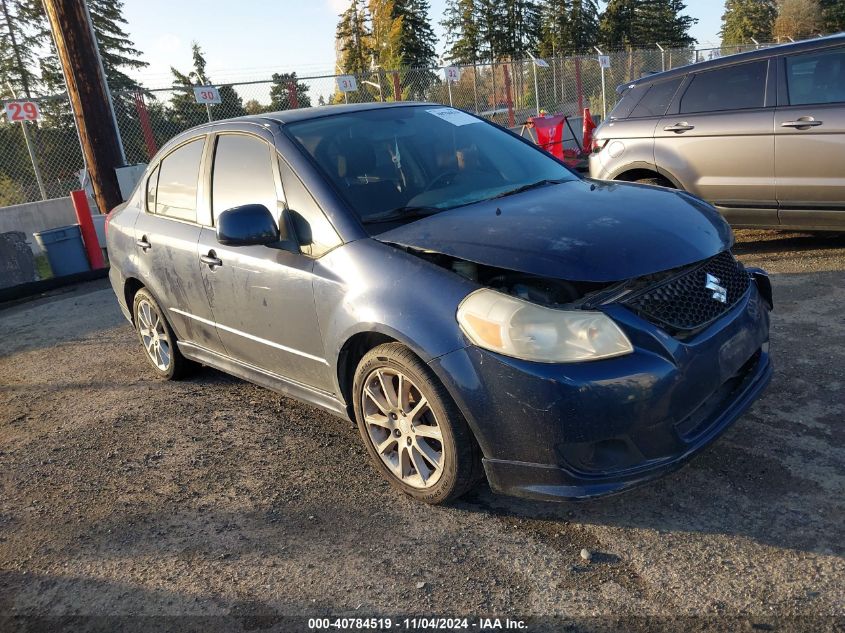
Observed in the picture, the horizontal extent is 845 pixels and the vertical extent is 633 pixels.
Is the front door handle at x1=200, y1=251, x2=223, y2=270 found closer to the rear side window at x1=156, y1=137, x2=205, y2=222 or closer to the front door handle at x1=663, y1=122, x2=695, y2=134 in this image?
the rear side window at x1=156, y1=137, x2=205, y2=222

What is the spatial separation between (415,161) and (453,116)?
73 centimetres

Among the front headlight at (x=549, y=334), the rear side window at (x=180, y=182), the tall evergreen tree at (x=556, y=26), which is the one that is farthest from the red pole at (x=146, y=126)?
the tall evergreen tree at (x=556, y=26)

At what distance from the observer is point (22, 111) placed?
12.1 m

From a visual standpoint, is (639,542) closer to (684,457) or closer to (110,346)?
(684,457)

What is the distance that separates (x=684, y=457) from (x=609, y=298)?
678 mm

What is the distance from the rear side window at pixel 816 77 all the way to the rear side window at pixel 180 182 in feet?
15.8

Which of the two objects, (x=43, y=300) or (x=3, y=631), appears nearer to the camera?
(x=3, y=631)

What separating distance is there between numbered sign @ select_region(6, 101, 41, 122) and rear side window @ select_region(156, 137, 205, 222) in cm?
896

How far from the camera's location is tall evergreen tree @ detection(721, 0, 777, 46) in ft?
233

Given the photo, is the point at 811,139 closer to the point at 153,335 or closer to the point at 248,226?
the point at 248,226

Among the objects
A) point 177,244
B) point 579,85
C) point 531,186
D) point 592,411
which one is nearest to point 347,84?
point 579,85

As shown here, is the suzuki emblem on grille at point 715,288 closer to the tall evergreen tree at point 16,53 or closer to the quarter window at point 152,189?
the quarter window at point 152,189

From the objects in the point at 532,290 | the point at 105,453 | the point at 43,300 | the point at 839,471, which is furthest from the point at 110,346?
the point at 839,471

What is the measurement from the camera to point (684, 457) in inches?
108
